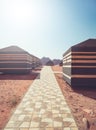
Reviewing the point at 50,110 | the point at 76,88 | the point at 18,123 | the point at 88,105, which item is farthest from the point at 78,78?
the point at 18,123

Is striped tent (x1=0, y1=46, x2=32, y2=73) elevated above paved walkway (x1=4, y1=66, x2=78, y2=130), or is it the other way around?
striped tent (x1=0, y1=46, x2=32, y2=73)

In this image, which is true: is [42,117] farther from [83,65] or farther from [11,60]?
[11,60]

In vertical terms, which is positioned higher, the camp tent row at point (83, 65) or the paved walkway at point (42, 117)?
the camp tent row at point (83, 65)

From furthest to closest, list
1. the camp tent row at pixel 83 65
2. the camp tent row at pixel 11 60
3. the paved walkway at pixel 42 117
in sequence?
1. the camp tent row at pixel 11 60
2. the camp tent row at pixel 83 65
3. the paved walkway at pixel 42 117

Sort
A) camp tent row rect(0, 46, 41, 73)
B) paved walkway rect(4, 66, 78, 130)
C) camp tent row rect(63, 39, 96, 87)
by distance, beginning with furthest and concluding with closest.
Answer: camp tent row rect(0, 46, 41, 73), camp tent row rect(63, 39, 96, 87), paved walkway rect(4, 66, 78, 130)

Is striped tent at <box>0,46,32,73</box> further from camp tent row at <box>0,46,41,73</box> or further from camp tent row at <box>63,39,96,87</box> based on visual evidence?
camp tent row at <box>63,39,96,87</box>

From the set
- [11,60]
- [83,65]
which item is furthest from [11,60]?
[83,65]

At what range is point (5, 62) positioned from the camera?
23.9 meters

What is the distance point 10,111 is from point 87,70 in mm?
6979

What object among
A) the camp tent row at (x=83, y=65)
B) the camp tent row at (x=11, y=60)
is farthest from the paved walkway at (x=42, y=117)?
the camp tent row at (x=11, y=60)

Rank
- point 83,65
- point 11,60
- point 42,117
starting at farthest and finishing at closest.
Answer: point 11,60
point 83,65
point 42,117

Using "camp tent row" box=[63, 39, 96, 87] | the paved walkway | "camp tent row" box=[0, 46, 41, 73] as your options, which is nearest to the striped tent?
"camp tent row" box=[0, 46, 41, 73]

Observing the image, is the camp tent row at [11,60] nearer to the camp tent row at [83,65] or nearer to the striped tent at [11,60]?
the striped tent at [11,60]

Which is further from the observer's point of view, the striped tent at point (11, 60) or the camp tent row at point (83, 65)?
the striped tent at point (11, 60)
